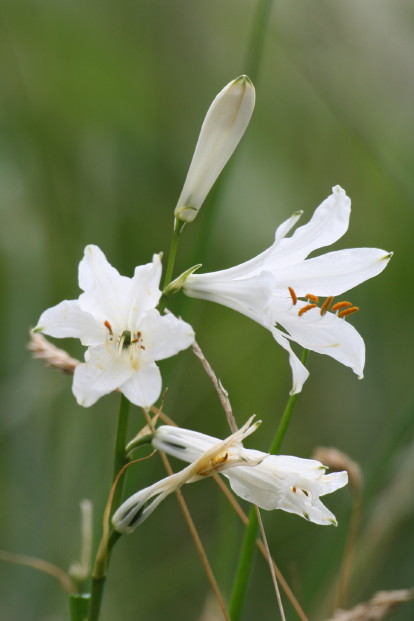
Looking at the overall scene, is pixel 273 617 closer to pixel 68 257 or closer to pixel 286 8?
pixel 68 257

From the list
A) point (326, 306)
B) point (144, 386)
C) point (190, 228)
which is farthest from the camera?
point (190, 228)

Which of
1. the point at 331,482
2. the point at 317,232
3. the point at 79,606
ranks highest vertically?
the point at 317,232

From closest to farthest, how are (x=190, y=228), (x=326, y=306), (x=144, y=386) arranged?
(x=144, y=386), (x=326, y=306), (x=190, y=228)

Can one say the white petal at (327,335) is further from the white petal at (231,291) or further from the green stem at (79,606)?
the green stem at (79,606)

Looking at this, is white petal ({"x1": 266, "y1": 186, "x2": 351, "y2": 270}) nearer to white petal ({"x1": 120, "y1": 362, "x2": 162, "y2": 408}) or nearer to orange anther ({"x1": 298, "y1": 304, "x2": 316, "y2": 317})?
orange anther ({"x1": 298, "y1": 304, "x2": 316, "y2": 317})

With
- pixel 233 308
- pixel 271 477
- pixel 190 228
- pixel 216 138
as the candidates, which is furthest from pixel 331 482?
pixel 190 228

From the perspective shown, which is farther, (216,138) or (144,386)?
(216,138)

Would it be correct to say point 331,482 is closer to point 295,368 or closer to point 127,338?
point 295,368
